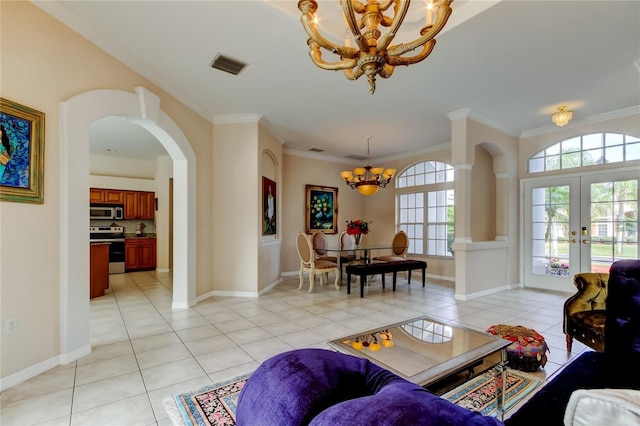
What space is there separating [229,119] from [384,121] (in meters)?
2.59

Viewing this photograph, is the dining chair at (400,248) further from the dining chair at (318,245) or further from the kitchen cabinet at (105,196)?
the kitchen cabinet at (105,196)

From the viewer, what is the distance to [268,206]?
553cm

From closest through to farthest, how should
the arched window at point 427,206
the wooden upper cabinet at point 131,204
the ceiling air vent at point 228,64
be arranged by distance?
the ceiling air vent at point 228,64, the arched window at point 427,206, the wooden upper cabinet at point 131,204

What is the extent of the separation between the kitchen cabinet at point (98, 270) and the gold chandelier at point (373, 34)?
4.88m

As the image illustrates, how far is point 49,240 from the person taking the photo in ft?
8.13

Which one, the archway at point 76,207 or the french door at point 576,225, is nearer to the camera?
the archway at point 76,207

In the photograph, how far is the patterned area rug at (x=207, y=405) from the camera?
72.9 inches

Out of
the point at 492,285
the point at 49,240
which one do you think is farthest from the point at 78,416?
the point at 492,285

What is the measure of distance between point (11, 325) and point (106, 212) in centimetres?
598

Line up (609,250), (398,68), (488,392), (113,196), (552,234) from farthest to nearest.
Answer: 1. (113,196)
2. (552,234)
3. (609,250)
4. (398,68)
5. (488,392)

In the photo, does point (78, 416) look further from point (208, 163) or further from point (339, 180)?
point (339, 180)

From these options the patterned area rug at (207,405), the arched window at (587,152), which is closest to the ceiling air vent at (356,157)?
the arched window at (587,152)

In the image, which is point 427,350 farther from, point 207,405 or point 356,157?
point 356,157

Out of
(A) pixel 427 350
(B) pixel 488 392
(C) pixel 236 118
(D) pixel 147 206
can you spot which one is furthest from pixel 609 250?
(D) pixel 147 206
